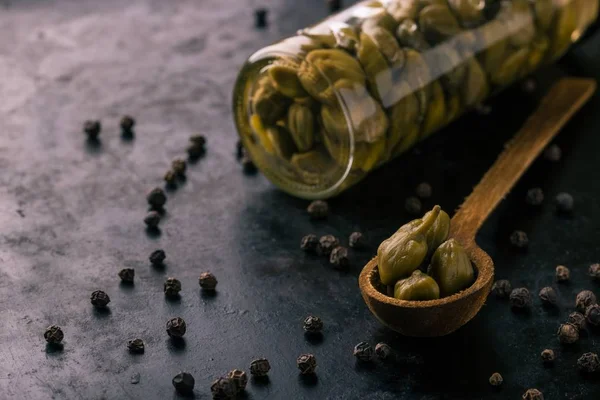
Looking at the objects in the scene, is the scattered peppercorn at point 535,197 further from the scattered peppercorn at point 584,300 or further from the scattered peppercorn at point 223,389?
the scattered peppercorn at point 223,389

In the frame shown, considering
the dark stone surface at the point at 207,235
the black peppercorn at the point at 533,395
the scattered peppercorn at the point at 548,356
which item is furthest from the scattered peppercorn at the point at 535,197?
the black peppercorn at the point at 533,395

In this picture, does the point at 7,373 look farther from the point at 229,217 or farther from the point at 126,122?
the point at 126,122

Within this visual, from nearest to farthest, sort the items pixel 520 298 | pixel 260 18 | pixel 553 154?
1. pixel 520 298
2. pixel 553 154
3. pixel 260 18

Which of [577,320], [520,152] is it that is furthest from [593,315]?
[520,152]

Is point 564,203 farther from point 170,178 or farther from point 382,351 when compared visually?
point 170,178

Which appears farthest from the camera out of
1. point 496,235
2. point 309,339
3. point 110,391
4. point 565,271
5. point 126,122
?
→ point 126,122

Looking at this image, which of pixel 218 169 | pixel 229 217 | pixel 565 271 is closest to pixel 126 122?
pixel 218 169
